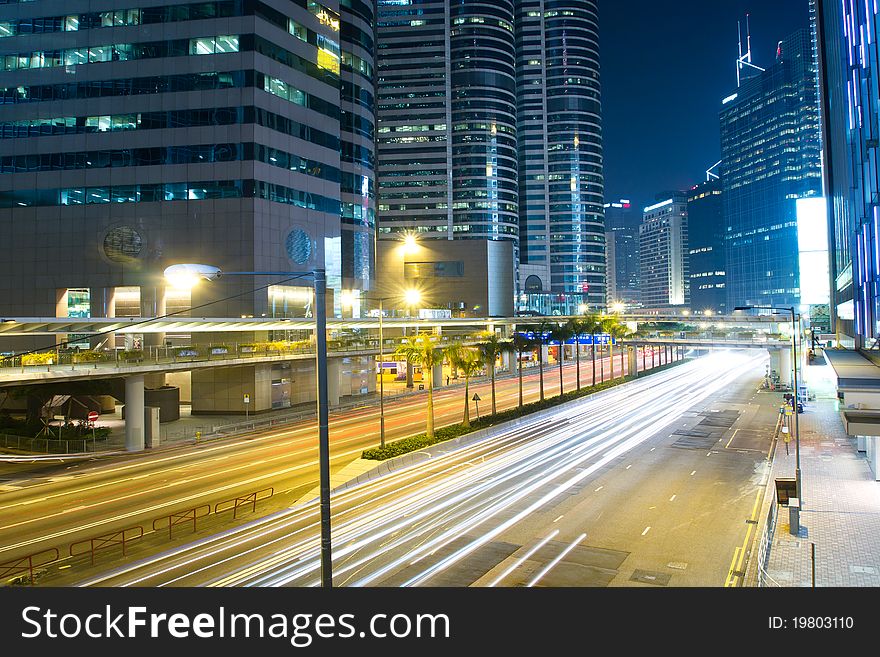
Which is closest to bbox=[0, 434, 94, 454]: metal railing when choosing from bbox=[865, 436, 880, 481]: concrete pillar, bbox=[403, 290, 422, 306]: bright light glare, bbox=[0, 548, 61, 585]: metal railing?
bbox=[0, 548, 61, 585]: metal railing

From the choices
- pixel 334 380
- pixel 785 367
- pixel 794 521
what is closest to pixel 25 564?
pixel 794 521

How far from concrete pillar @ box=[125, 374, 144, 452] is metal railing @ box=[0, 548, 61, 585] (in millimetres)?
20877

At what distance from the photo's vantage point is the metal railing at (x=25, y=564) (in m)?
18.9

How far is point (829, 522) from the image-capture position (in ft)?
78.7

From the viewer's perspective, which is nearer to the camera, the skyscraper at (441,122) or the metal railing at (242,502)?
the metal railing at (242,502)

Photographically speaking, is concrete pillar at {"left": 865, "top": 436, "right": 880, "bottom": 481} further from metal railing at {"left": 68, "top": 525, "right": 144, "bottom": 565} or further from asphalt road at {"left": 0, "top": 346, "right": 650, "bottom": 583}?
metal railing at {"left": 68, "top": 525, "right": 144, "bottom": 565}

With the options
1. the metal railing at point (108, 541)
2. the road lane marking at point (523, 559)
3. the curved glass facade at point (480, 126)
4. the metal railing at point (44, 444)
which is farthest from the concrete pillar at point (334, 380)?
the curved glass facade at point (480, 126)

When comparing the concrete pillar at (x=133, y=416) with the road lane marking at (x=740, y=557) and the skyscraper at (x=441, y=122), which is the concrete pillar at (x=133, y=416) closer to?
the road lane marking at (x=740, y=557)

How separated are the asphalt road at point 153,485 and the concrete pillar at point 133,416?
1.54 meters

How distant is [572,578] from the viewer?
1856 centimetres

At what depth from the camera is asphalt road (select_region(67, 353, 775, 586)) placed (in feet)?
61.6
